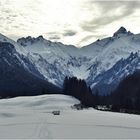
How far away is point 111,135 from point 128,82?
15463cm

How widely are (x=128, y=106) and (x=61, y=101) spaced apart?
2344cm

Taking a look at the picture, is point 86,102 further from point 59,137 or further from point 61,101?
point 59,137

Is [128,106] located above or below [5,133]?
below

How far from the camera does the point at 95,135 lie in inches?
1738

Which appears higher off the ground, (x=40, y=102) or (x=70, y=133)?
(x=70, y=133)

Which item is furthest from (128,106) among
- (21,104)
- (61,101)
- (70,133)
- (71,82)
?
(70,133)

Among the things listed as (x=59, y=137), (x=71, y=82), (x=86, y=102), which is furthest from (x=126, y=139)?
(x=71, y=82)

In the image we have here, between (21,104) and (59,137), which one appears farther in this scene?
(21,104)

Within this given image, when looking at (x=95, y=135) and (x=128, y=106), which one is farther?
(x=128, y=106)

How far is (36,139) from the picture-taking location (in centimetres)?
3919

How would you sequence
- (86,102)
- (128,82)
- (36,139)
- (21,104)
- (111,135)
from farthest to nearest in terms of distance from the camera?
(128,82)
(86,102)
(21,104)
(111,135)
(36,139)

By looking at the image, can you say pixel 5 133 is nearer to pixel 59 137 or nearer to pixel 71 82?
pixel 59 137

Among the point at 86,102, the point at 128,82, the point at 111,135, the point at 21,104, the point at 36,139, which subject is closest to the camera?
the point at 36,139

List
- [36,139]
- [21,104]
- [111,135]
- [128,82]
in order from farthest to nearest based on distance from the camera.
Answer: [128,82] → [21,104] → [111,135] → [36,139]
